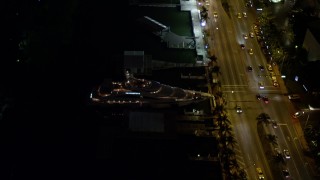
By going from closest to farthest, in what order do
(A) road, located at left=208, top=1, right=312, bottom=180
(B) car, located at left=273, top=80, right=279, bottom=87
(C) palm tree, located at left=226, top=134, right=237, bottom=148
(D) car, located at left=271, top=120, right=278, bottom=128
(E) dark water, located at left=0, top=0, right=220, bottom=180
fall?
(E) dark water, located at left=0, top=0, right=220, bottom=180
(A) road, located at left=208, top=1, right=312, bottom=180
(C) palm tree, located at left=226, top=134, right=237, bottom=148
(D) car, located at left=271, top=120, right=278, bottom=128
(B) car, located at left=273, top=80, right=279, bottom=87

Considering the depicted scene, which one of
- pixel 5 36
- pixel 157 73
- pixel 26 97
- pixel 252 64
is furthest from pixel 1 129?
pixel 252 64

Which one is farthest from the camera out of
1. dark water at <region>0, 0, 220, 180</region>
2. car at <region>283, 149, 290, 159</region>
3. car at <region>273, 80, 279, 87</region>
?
car at <region>273, 80, 279, 87</region>

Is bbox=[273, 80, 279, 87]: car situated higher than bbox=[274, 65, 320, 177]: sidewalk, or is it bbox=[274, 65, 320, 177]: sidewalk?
bbox=[273, 80, 279, 87]: car

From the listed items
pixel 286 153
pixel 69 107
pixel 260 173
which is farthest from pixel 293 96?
pixel 69 107

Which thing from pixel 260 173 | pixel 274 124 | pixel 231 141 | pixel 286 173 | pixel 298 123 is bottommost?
pixel 286 173

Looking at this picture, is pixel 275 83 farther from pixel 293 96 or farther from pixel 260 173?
pixel 260 173

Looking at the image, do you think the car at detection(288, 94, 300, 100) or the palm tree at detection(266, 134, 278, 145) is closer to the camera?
the palm tree at detection(266, 134, 278, 145)

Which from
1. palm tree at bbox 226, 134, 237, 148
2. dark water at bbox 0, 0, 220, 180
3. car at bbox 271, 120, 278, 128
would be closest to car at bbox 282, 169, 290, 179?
palm tree at bbox 226, 134, 237, 148

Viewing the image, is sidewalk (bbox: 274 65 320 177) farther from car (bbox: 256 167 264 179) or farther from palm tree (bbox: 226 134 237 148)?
palm tree (bbox: 226 134 237 148)
